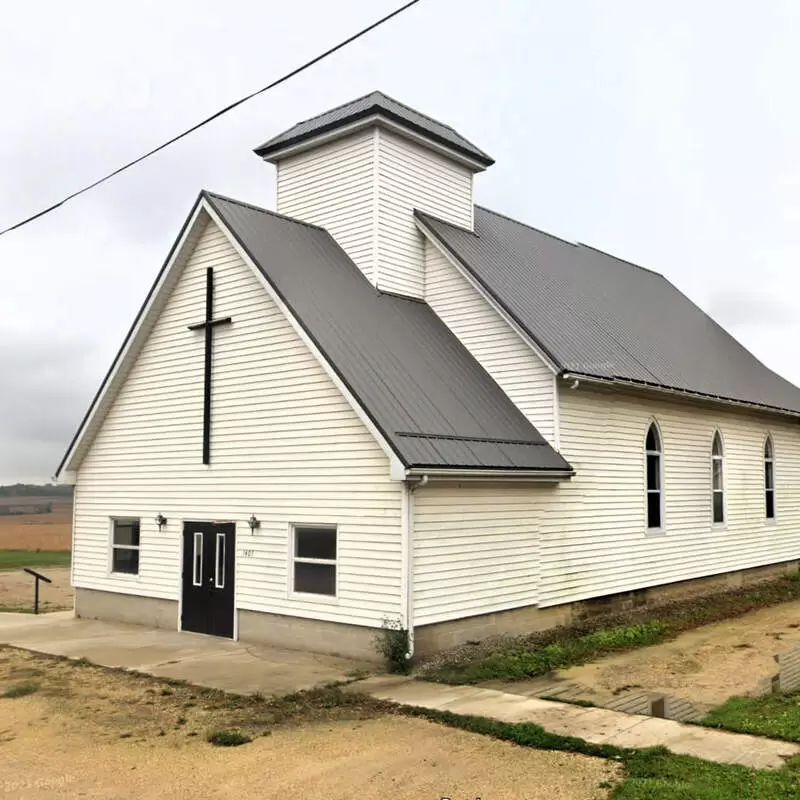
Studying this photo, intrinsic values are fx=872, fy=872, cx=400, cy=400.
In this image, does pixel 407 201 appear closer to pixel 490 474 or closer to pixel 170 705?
pixel 490 474

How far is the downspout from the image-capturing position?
40.6ft

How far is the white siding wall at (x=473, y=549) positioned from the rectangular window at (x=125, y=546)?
7.41 metres

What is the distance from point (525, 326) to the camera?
15.8 m

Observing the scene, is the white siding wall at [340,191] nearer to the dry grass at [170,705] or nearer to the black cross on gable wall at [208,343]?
the black cross on gable wall at [208,343]

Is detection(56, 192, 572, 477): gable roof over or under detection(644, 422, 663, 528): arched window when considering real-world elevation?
over

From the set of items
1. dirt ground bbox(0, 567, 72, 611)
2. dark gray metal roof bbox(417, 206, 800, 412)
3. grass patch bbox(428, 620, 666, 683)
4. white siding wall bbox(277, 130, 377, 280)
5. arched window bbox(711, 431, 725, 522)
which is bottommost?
dirt ground bbox(0, 567, 72, 611)

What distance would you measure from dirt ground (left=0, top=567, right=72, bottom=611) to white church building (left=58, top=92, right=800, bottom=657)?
17.5ft

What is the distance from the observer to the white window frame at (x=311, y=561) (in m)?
13.5

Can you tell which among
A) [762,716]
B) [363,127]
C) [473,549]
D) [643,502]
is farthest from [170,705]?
[363,127]

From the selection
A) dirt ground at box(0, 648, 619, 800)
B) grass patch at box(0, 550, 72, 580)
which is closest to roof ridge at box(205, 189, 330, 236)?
dirt ground at box(0, 648, 619, 800)

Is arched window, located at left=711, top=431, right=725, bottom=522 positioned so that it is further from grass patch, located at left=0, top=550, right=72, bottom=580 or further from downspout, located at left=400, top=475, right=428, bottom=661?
grass patch, located at left=0, top=550, right=72, bottom=580

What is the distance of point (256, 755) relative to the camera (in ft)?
28.2

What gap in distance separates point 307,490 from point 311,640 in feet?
7.70

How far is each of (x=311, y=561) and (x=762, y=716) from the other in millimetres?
6926
